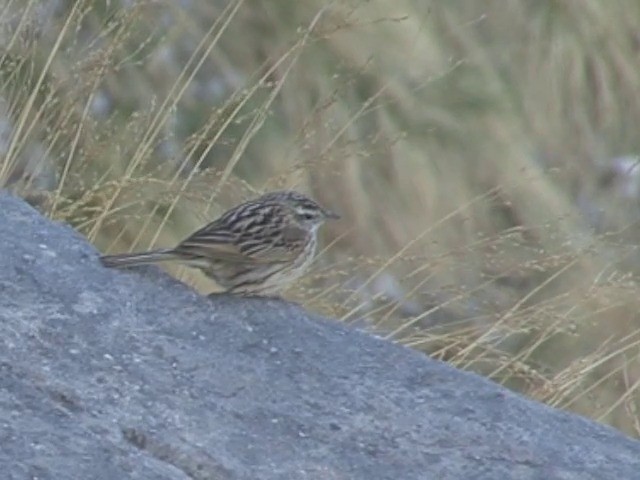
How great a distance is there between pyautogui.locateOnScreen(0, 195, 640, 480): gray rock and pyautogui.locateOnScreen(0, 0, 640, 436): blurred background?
103 cm

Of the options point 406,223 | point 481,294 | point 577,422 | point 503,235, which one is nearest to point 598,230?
point 406,223

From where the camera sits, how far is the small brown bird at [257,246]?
3842 millimetres

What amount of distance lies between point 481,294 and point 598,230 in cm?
216

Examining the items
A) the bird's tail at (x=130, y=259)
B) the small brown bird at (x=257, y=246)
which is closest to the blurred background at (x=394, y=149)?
the small brown bird at (x=257, y=246)

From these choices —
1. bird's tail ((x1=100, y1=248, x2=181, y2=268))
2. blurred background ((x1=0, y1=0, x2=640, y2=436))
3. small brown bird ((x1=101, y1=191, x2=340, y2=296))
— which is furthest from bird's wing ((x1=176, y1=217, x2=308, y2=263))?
blurred background ((x1=0, y1=0, x2=640, y2=436))

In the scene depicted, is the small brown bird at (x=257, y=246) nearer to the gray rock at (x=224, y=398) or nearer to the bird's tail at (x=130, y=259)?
the bird's tail at (x=130, y=259)

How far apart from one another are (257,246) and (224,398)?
0.86 meters

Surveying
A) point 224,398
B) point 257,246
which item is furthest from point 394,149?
point 224,398

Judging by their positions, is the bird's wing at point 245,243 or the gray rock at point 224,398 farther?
the bird's wing at point 245,243

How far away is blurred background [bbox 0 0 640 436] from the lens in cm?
479

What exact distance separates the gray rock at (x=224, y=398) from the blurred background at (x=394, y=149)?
1034 mm

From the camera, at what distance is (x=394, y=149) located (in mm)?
7418

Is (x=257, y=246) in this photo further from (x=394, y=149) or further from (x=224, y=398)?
(x=394, y=149)

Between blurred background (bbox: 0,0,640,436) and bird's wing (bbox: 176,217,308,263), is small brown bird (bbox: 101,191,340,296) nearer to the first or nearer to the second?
bird's wing (bbox: 176,217,308,263)
